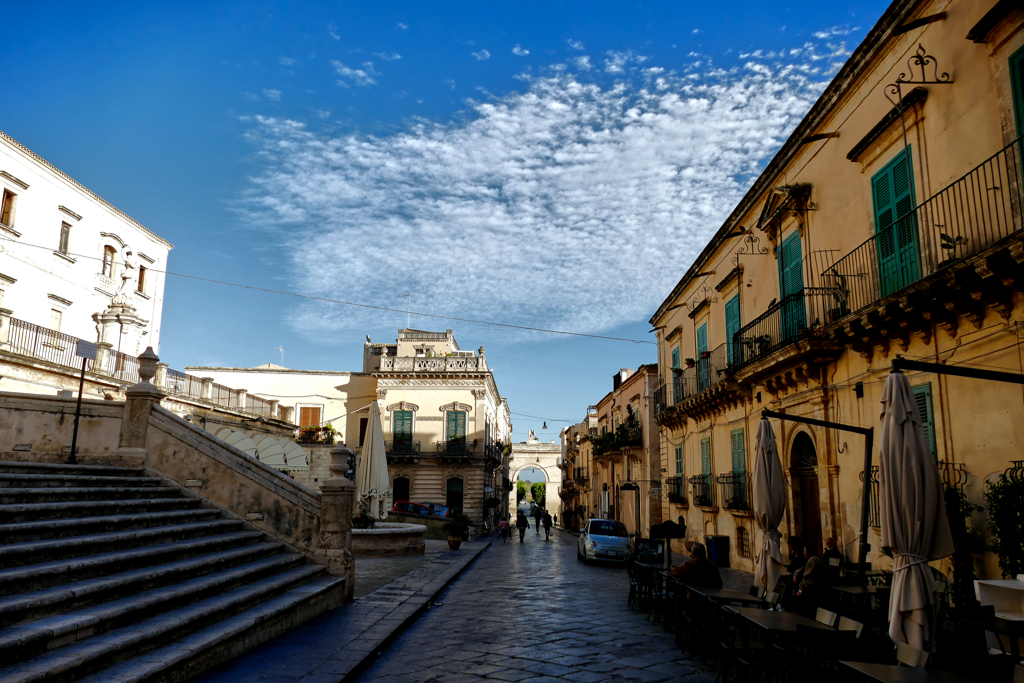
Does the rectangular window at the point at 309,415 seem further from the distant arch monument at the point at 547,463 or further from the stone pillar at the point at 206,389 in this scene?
the distant arch monument at the point at 547,463

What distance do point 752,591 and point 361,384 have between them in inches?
1487

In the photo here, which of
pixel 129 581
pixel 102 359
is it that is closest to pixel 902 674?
pixel 129 581

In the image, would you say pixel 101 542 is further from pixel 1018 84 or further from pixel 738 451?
pixel 738 451

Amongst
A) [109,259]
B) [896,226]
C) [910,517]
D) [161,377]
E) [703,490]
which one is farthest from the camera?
[109,259]

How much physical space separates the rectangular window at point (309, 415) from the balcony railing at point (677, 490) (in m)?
26.6

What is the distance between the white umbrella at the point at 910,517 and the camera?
498 cm

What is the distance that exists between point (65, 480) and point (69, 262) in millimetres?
23261

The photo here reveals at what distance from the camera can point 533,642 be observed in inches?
291

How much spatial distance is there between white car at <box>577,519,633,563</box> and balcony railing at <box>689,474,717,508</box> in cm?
219

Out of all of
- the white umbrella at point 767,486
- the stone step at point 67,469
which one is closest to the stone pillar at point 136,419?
the stone step at point 67,469

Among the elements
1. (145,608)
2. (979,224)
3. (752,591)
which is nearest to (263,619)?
(145,608)

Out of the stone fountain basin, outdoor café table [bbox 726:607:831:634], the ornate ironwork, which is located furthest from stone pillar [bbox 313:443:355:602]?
the ornate ironwork

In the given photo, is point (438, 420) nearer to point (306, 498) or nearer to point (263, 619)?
point (306, 498)

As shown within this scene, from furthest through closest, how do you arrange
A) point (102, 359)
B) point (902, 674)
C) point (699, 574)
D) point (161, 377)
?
point (161, 377), point (102, 359), point (699, 574), point (902, 674)
